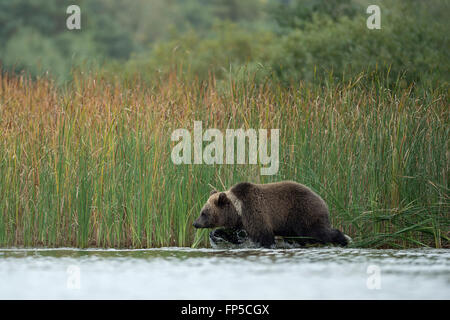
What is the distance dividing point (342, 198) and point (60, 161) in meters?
3.41

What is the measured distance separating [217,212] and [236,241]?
636 millimetres

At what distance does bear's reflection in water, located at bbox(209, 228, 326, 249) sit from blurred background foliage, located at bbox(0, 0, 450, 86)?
1.99 metres

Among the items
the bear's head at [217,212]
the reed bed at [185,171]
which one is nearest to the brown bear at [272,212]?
the bear's head at [217,212]

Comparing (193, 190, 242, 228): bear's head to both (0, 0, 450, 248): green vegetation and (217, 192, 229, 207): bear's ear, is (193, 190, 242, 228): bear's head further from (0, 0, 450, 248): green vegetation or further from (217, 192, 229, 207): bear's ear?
(0, 0, 450, 248): green vegetation

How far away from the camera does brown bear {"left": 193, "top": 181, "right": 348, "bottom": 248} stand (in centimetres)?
786

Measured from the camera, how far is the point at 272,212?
26.3 feet

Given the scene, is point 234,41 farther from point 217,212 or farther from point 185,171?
point 217,212

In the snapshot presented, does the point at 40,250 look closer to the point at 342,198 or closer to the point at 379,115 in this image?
Answer: the point at 342,198

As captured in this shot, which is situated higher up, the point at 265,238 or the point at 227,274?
the point at 265,238

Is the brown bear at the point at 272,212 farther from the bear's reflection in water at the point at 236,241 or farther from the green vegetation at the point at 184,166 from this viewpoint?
the green vegetation at the point at 184,166

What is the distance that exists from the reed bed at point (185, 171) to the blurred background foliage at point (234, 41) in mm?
762

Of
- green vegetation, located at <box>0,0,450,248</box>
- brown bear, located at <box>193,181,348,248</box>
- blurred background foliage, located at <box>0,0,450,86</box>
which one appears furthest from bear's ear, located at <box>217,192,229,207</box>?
blurred background foliage, located at <box>0,0,450,86</box>

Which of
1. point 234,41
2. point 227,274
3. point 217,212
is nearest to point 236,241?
point 217,212
